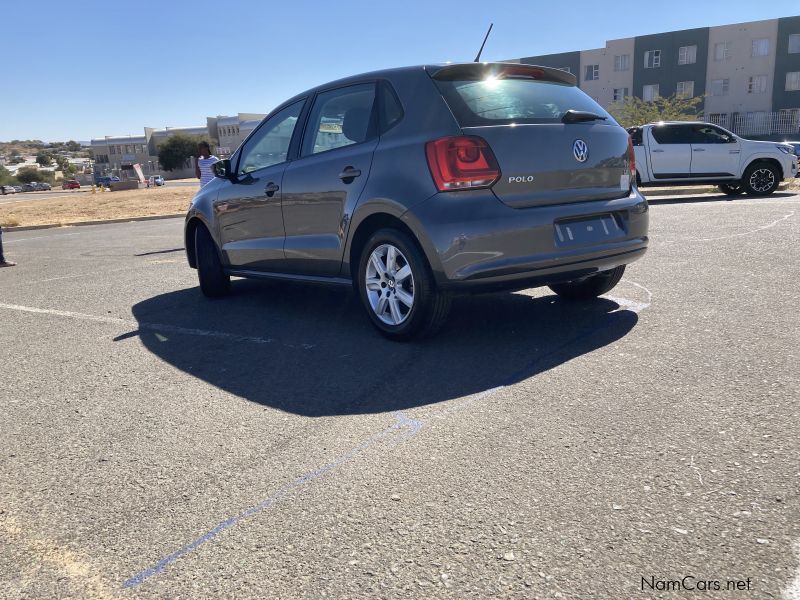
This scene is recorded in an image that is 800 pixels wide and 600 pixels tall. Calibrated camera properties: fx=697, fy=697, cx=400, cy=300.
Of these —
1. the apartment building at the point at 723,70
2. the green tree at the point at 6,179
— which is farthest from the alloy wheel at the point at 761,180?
the green tree at the point at 6,179

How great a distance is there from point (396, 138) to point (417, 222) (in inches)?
25.0

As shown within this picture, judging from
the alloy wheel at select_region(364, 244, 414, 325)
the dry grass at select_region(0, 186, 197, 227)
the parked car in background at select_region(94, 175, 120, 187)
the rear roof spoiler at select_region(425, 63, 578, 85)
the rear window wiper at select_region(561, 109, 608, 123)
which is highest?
the rear roof spoiler at select_region(425, 63, 578, 85)

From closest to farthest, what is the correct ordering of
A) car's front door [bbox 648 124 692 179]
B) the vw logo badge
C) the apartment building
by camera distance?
1. the vw logo badge
2. car's front door [bbox 648 124 692 179]
3. the apartment building

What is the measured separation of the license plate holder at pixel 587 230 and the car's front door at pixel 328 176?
134 cm

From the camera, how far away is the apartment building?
52469 millimetres

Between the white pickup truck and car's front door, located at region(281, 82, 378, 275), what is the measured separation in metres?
12.0

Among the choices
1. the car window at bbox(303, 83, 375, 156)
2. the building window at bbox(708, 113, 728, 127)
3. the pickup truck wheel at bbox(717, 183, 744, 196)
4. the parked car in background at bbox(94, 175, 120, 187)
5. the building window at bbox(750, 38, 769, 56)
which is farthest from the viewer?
the parked car in background at bbox(94, 175, 120, 187)

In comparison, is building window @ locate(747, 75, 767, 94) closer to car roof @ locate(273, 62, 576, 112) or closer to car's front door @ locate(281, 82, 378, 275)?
car roof @ locate(273, 62, 576, 112)

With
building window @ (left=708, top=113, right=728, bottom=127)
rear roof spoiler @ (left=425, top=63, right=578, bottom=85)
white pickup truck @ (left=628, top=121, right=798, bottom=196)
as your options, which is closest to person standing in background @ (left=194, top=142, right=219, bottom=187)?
rear roof spoiler @ (left=425, top=63, right=578, bottom=85)

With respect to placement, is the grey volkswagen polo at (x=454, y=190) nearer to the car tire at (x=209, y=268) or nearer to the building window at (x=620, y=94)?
the car tire at (x=209, y=268)

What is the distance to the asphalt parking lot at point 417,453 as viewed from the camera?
2135 millimetres

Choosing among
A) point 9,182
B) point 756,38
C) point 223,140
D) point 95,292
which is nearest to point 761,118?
point 756,38

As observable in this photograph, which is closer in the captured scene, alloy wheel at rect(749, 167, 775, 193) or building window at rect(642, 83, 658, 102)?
alloy wheel at rect(749, 167, 775, 193)

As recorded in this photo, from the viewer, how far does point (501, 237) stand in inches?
162
